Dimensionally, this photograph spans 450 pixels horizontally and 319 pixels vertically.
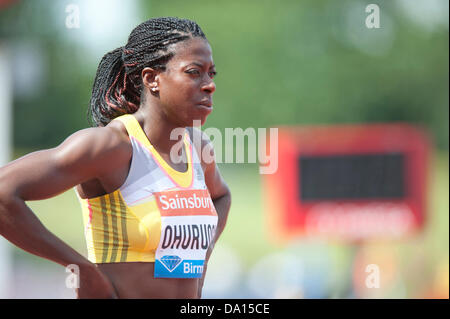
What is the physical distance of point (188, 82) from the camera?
3133 mm

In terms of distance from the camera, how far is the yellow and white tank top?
3.03 meters

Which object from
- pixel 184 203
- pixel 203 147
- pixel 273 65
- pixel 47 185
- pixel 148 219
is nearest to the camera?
pixel 47 185

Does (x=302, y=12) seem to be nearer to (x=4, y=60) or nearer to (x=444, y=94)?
(x=444, y=94)

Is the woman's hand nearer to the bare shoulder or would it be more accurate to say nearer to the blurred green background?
the bare shoulder

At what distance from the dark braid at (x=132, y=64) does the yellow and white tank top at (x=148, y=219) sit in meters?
0.22

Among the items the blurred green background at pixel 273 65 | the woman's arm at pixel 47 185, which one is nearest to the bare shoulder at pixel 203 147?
the woman's arm at pixel 47 185

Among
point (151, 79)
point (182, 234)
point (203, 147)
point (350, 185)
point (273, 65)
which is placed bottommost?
point (182, 234)

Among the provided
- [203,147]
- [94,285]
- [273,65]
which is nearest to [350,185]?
[203,147]

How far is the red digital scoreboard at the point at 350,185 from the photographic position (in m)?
8.07

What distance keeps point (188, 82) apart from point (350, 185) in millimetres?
5220

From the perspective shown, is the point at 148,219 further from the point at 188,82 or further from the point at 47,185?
the point at 188,82

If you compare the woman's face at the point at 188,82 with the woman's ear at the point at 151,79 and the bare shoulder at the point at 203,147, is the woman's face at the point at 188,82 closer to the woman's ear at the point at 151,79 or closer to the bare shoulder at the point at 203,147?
the woman's ear at the point at 151,79

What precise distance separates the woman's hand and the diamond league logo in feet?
0.81

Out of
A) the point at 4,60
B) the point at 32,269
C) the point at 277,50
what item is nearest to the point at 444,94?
the point at 277,50
